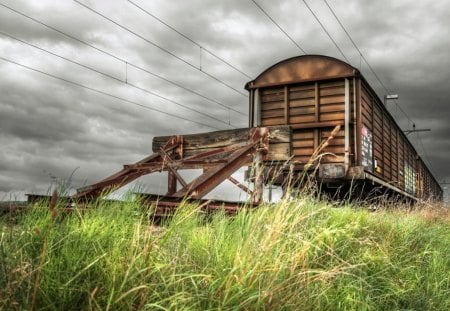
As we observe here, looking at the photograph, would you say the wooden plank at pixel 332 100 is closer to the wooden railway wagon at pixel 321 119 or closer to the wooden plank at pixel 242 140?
the wooden railway wagon at pixel 321 119

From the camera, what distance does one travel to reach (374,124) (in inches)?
521

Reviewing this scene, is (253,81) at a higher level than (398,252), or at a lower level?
higher

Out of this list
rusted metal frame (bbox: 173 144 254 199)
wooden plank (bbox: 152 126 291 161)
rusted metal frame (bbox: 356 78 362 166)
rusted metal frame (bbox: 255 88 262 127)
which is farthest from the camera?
rusted metal frame (bbox: 255 88 262 127)

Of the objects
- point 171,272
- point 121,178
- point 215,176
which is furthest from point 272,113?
point 171,272

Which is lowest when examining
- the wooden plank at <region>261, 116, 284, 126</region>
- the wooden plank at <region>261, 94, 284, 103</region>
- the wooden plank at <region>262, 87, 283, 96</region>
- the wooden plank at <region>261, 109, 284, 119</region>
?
the wooden plank at <region>261, 116, 284, 126</region>

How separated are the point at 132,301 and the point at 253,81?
37.0ft

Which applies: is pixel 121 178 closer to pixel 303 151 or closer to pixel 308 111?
pixel 303 151

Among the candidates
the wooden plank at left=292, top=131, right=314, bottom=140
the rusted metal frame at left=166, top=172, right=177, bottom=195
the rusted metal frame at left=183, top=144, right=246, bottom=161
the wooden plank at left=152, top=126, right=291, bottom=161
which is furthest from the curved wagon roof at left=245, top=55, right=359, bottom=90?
the rusted metal frame at left=166, top=172, right=177, bottom=195

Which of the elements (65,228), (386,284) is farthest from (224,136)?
(65,228)

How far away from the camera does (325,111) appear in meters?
11.6

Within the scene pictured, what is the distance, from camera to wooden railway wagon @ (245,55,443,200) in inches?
436

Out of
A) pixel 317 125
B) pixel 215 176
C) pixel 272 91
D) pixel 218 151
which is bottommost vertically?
pixel 215 176

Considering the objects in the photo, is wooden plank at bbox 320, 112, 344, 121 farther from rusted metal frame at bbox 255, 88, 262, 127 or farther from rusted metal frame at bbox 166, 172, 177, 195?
rusted metal frame at bbox 166, 172, 177, 195

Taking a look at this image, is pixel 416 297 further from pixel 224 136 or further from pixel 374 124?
pixel 374 124
